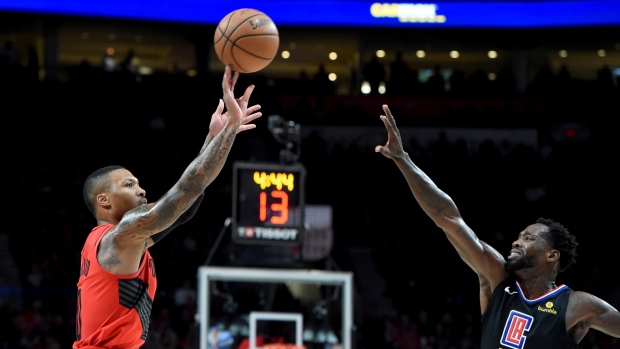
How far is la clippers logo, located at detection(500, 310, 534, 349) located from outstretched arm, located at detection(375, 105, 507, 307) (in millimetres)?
232

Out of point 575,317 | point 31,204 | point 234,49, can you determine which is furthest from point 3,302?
point 575,317

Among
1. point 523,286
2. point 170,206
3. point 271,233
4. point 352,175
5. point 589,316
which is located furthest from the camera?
point 352,175

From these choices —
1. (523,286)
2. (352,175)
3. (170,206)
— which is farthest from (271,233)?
(352,175)

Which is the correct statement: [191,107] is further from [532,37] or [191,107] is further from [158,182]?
[532,37]

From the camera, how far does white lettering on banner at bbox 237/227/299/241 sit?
1101cm

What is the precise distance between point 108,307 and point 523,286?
2.11 meters

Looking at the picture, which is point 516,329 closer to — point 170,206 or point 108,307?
point 170,206

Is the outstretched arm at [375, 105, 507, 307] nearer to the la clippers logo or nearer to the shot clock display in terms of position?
the la clippers logo

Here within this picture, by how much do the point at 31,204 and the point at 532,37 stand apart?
11.5 meters

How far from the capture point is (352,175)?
58.0ft

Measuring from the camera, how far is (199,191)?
15.5 feet

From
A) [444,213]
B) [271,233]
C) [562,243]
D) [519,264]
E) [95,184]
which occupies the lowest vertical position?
[271,233]

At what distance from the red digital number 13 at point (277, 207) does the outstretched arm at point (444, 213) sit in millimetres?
6115

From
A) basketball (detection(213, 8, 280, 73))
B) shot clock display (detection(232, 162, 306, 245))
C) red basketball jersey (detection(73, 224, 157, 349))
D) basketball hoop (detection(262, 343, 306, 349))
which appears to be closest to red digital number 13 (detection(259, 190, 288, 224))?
shot clock display (detection(232, 162, 306, 245))
